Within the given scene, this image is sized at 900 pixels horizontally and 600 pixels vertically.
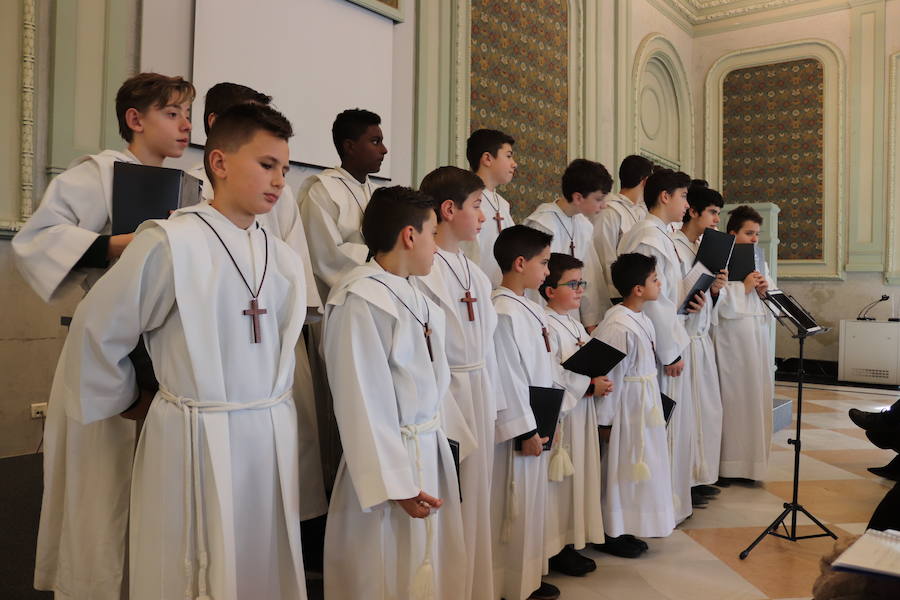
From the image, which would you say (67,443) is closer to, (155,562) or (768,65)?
(155,562)

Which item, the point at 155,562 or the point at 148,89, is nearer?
the point at 155,562

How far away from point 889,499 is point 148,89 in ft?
10.2

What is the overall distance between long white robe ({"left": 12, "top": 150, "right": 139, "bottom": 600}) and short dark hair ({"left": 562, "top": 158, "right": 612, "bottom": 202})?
8.36 feet

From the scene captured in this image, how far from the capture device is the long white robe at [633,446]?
349 centimetres

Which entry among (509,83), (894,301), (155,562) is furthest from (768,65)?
(155,562)

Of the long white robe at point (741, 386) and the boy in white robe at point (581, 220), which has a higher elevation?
the boy in white robe at point (581, 220)

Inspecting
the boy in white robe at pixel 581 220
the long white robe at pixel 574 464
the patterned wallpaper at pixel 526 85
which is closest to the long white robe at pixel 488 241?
the boy in white robe at pixel 581 220

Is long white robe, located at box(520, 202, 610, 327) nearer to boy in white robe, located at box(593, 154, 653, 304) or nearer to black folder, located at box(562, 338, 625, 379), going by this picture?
boy in white robe, located at box(593, 154, 653, 304)

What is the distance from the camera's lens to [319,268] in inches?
124

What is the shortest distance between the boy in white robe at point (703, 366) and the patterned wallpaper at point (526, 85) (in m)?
2.80

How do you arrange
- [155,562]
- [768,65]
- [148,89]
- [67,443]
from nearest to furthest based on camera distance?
[155,562], [67,443], [148,89], [768,65]

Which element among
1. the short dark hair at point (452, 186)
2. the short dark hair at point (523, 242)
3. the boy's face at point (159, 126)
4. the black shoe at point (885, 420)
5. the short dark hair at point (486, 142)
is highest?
the short dark hair at point (486, 142)

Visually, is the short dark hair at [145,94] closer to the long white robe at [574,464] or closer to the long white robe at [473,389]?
the long white robe at [473,389]

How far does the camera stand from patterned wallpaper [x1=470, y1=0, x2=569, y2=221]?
23.4ft
